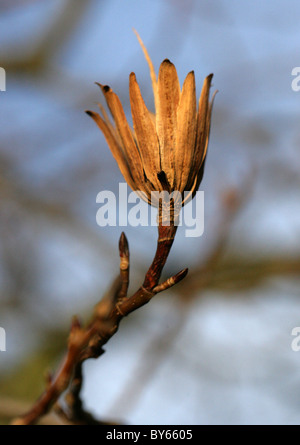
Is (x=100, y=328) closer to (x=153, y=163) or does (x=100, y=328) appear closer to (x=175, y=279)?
(x=175, y=279)

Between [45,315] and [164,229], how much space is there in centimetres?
195

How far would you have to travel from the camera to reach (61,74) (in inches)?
138

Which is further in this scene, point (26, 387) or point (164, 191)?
point (26, 387)

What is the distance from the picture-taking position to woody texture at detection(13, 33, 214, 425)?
803 millimetres

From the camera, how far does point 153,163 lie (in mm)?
838

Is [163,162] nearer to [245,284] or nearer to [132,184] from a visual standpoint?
[132,184]

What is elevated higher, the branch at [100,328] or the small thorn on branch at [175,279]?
the small thorn on branch at [175,279]

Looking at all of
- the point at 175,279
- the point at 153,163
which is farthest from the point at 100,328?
the point at 153,163

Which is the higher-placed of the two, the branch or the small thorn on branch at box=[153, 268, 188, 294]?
the small thorn on branch at box=[153, 268, 188, 294]

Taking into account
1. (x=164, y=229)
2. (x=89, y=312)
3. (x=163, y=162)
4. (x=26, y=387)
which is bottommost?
(x=26, y=387)

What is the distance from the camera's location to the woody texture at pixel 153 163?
0.80 metres

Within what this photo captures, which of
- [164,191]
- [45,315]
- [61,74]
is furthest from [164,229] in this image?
[61,74]

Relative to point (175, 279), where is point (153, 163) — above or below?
above
